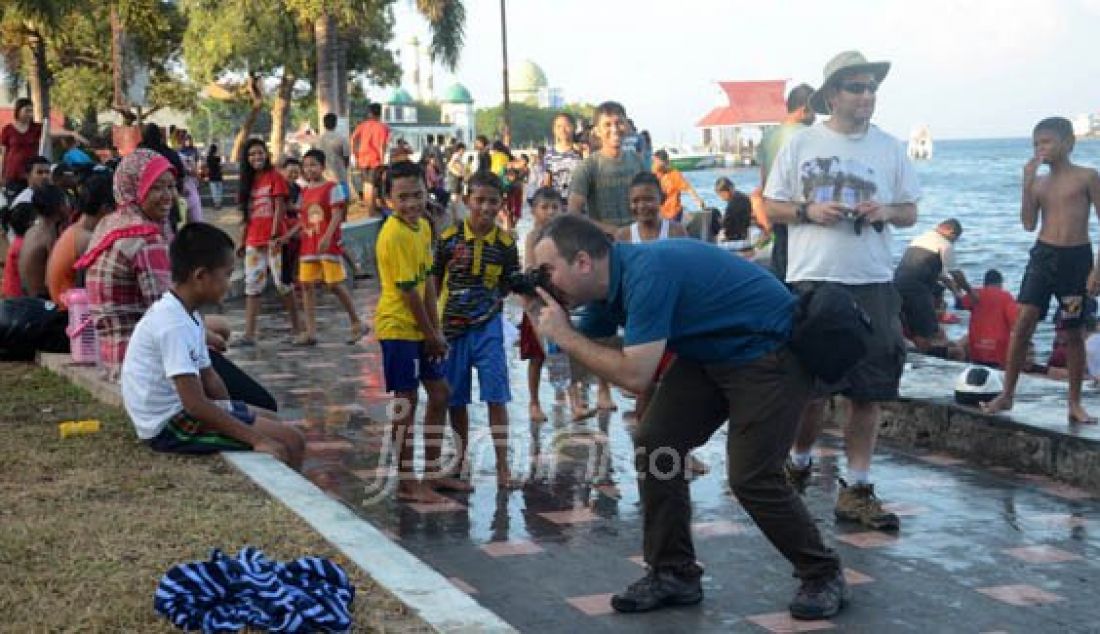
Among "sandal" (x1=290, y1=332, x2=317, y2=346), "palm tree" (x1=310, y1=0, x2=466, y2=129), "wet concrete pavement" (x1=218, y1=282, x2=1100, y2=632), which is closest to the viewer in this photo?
"wet concrete pavement" (x1=218, y1=282, x2=1100, y2=632)

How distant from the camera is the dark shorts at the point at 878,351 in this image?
6789 millimetres

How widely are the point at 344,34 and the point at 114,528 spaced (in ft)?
87.1

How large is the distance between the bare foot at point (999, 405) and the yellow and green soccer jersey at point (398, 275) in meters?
3.17

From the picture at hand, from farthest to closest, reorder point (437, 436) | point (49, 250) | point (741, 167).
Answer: point (741, 167) < point (49, 250) < point (437, 436)

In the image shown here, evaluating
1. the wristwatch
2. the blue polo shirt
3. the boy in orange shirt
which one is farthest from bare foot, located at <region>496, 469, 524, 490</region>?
the boy in orange shirt

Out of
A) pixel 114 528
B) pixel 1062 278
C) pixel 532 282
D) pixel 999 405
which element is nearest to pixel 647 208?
pixel 999 405

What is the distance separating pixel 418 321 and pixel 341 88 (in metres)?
24.6

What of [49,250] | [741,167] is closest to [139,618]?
[49,250]

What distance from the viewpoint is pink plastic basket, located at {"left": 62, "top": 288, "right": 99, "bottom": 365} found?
9594 mm

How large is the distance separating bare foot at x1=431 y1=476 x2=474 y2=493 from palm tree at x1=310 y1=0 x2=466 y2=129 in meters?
20.3

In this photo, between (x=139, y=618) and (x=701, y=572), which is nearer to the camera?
(x=139, y=618)

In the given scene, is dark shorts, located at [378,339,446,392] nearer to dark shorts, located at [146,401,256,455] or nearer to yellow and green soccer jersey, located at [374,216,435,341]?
yellow and green soccer jersey, located at [374,216,435,341]

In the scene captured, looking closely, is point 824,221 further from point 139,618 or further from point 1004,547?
point 139,618

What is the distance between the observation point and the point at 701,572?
5.64m
